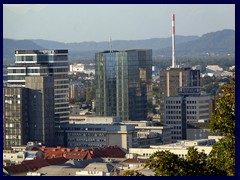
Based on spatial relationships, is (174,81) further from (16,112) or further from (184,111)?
(16,112)

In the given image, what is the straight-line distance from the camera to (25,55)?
35.8 m

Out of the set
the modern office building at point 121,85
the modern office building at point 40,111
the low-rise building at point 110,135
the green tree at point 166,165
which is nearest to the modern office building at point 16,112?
the modern office building at point 40,111

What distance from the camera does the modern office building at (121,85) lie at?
3922cm

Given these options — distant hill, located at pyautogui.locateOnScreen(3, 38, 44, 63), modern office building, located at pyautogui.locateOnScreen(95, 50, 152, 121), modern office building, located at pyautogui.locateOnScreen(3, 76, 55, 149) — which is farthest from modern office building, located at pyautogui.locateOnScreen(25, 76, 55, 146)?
distant hill, located at pyautogui.locateOnScreen(3, 38, 44, 63)

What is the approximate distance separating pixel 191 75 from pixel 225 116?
119 feet

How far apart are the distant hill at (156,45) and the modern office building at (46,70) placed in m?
9.06

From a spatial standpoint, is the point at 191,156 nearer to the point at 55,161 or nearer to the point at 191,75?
the point at 55,161

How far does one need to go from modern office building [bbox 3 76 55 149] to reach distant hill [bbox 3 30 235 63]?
12.2m

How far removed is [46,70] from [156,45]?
22936 mm

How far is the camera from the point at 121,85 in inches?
1560

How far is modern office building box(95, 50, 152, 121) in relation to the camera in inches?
1544

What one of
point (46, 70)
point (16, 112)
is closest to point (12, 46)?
point (46, 70)
